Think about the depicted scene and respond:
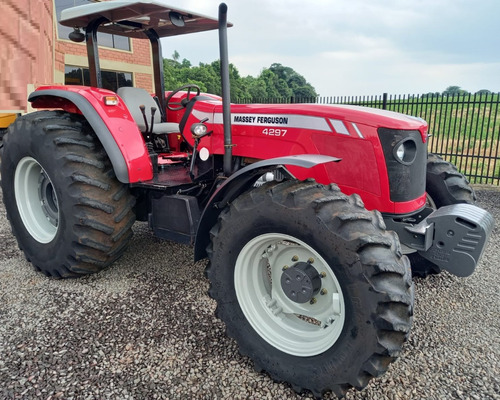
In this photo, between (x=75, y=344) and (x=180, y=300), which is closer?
(x=75, y=344)

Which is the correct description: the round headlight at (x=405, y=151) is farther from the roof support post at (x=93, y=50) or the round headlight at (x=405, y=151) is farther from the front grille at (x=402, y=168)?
the roof support post at (x=93, y=50)

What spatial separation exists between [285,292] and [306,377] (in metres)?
0.48

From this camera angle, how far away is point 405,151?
259 centimetres

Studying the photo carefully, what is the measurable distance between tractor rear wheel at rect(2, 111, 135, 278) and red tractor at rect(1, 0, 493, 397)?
0.04ft

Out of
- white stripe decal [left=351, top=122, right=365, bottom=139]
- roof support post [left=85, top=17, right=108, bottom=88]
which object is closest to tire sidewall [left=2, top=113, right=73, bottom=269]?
roof support post [left=85, top=17, right=108, bottom=88]

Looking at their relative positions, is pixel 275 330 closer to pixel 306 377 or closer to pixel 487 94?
pixel 306 377

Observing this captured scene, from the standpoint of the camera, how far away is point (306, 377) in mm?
2102

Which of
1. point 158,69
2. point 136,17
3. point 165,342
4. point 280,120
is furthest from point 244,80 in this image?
point 165,342

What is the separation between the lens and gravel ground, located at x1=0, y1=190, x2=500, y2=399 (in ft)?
7.24

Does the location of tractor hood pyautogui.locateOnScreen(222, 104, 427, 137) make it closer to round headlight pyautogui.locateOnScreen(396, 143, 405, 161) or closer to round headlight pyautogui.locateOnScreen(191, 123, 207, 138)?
round headlight pyautogui.locateOnScreen(396, 143, 405, 161)

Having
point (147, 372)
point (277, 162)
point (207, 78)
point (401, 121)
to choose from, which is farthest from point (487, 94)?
point (207, 78)

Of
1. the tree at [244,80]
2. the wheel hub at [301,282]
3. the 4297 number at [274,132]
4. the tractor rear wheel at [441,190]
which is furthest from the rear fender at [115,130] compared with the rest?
the tree at [244,80]

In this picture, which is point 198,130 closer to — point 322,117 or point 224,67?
point 224,67

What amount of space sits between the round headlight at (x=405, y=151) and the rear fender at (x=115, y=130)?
1.89 m
